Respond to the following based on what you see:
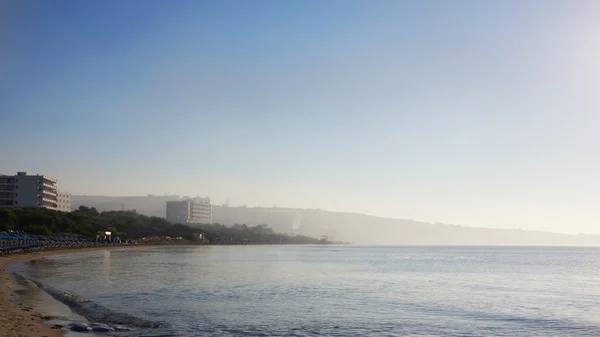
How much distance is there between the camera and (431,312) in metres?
28.1

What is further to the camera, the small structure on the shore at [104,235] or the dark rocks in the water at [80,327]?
→ the small structure on the shore at [104,235]

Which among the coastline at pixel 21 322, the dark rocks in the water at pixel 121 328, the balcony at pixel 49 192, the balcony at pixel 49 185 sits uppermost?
the balcony at pixel 49 185

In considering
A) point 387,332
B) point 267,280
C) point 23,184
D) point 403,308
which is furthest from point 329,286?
point 23,184

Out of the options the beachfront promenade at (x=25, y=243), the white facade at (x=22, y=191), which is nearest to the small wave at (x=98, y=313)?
the beachfront promenade at (x=25, y=243)

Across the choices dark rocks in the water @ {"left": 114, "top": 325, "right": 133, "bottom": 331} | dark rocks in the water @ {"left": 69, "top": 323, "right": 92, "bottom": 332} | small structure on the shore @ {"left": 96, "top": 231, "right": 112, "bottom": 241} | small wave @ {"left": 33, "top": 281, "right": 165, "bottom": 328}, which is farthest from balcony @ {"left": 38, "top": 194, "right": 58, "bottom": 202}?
dark rocks in the water @ {"left": 69, "top": 323, "right": 92, "bottom": 332}

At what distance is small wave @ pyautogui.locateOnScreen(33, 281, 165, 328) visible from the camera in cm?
2284

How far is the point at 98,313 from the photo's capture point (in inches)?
1001

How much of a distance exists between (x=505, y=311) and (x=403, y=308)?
5.33 meters

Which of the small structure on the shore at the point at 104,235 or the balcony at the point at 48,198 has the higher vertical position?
the balcony at the point at 48,198

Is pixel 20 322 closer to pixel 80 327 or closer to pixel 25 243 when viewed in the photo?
pixel 80 327

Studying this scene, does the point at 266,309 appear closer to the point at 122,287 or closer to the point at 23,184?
the point at 122,287

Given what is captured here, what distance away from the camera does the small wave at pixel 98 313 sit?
74.9ft

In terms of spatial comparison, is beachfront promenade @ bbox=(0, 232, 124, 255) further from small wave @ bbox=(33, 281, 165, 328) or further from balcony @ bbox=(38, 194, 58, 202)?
balcony @ bbox=(38, 194, 58, 202)

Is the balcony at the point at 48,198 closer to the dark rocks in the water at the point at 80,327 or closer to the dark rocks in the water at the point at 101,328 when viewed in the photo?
the dark rocks in the water at the point at 101,328
